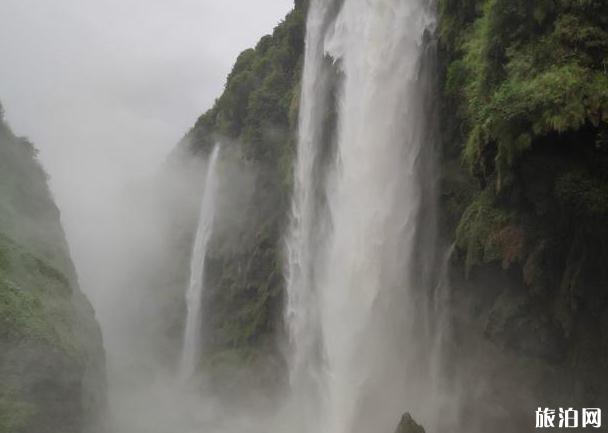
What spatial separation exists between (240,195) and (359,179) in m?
15.6

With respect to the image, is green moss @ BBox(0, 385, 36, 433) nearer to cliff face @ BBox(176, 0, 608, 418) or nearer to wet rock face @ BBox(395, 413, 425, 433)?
wet rock face @ BBox(395, 413, 425, 433)

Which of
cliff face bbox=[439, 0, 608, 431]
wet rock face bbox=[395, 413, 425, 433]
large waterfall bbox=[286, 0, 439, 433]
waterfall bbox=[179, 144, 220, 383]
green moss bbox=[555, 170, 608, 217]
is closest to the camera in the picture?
green moss bbox=[555, 170, 608, 217]

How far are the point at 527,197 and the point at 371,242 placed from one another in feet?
20.9

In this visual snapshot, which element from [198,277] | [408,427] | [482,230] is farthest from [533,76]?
[198,277]

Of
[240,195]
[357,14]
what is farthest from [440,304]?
[240,195]

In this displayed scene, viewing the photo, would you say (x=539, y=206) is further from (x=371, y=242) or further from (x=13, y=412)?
(x=13, y=412)

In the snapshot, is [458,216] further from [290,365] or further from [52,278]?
[52,278]

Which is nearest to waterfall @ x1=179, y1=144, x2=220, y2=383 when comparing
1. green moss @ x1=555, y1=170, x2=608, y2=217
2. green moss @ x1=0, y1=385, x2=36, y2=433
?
green moss @ x1=0, y1=385, x2=36, y2=433

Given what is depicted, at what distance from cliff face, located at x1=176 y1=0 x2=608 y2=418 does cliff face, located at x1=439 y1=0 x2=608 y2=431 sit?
24 mm

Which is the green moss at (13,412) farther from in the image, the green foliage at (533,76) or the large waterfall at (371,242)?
the green foliage at (533,76)

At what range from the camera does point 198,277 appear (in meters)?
35.1

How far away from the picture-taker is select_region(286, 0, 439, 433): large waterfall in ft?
53.6

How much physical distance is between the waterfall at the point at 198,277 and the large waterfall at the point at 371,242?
11786 millimetres

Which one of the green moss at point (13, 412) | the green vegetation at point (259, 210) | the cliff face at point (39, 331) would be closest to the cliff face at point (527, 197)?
the cliff face at point (39, 331)
